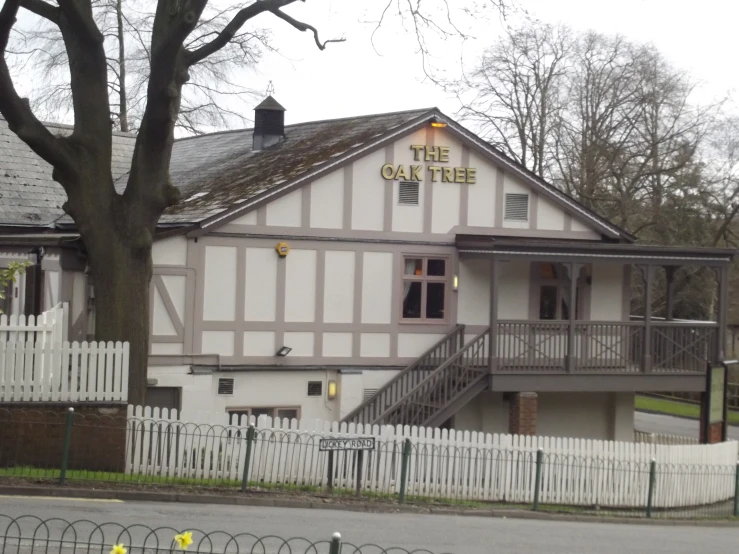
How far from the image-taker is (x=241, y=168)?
2648 centimetres

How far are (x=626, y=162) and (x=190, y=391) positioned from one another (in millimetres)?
29738

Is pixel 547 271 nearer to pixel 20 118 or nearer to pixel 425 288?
pixel 425 288

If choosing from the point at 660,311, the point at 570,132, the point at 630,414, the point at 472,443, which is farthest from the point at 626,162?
the point at 472,443

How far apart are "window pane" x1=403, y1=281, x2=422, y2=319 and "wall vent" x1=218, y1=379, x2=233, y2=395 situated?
4061mm

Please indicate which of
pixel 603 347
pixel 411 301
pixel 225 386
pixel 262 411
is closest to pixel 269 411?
pixel 262 411

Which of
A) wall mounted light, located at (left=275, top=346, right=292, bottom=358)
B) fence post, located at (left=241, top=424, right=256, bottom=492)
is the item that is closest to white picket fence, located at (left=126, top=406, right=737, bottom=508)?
fence post, located at (left=241, top=424, right=256, bottom=492)

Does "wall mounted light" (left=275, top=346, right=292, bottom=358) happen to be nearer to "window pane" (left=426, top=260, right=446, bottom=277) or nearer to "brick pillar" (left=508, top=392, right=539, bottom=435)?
"window pane" (left=426, top=260, right=446, bottom=277)

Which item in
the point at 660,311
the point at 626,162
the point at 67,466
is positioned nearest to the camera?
the point at 67,466

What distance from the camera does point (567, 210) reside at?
2550cm

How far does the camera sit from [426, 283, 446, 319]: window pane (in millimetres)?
24500

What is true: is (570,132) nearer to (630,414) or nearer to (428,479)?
(630,414)

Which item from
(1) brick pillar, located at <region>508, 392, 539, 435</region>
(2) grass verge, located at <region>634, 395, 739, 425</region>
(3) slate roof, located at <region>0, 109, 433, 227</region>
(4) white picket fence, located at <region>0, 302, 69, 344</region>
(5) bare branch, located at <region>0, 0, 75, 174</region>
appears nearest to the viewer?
(5) bare branch, located at <region>0, 0, 75, 174</region>

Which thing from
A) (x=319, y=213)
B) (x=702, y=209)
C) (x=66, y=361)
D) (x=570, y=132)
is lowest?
(x=66, y=361)

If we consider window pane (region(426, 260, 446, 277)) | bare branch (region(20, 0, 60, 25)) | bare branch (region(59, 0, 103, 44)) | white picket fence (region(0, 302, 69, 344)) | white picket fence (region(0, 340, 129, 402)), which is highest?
bare branch (region(20, 0, 60, 25))
